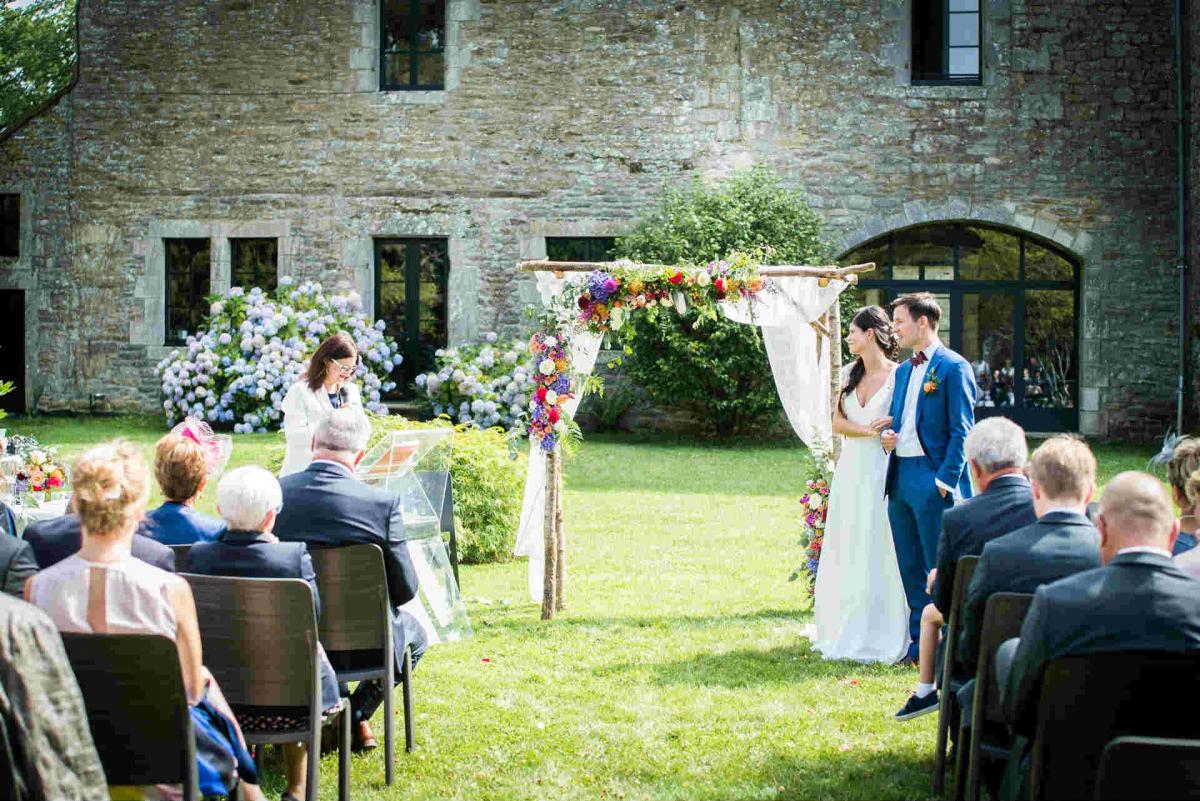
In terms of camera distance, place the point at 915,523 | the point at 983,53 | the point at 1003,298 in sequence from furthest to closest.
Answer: the point at 1003,298 < the point at 983,53 < the point at 915,523

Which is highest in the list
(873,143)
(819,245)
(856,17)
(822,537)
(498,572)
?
(856,17)

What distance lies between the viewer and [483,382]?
15945 mm

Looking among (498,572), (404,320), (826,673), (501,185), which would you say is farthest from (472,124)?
(826,673)

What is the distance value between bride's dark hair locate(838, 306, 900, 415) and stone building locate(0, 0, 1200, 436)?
33.8ft

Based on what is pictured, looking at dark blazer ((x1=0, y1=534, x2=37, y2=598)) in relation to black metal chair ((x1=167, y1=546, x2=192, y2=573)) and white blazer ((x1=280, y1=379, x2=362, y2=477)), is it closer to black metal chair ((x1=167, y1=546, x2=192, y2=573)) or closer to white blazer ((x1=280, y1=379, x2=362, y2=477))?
black metal chair ((x1=167, y1=546, x2=192, y2=573))

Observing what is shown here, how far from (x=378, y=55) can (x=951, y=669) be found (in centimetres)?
1441

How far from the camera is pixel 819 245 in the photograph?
51.9 ft

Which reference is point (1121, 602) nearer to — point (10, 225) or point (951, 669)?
point (951, 669)

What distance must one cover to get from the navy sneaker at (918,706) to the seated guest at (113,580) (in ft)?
9.34

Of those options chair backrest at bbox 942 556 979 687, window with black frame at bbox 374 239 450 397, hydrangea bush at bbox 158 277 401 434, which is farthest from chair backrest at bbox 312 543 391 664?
window with black frame at bbox 374 239 450 397

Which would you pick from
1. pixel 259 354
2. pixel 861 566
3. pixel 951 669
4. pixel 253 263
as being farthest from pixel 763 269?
pixel 253 263

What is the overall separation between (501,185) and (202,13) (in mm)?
4576

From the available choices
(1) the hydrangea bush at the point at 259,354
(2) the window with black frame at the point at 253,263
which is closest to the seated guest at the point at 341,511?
(1) the hydrangea bush at the point at 259,354

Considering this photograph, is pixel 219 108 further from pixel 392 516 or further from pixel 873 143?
pixel 392 516
